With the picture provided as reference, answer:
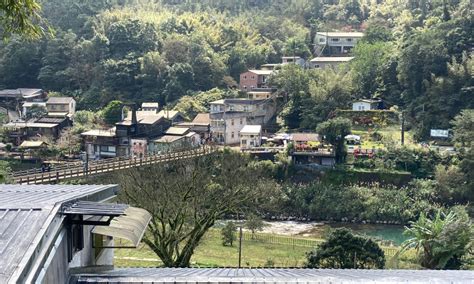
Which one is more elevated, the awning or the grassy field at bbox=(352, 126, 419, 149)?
the awning

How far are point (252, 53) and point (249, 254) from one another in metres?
35.6

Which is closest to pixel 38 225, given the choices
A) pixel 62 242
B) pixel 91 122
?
pixel 62 242

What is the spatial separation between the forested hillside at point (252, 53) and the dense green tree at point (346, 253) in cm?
2297

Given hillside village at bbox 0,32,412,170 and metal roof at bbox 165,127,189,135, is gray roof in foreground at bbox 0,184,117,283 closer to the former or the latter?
hillside village at bbox 0,32,412,170

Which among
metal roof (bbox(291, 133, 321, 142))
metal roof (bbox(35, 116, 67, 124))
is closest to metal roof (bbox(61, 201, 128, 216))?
metal roof (bbox(291, 133, 321, 142))

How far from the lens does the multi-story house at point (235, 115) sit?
40.0 meters

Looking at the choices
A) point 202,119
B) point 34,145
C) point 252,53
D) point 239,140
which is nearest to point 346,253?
point 239,140

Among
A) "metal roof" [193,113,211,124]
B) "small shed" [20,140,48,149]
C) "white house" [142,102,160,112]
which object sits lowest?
"small shed" [20,140,48,149]

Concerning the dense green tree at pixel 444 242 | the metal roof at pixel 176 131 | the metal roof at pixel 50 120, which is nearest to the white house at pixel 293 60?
the metal roof at pixel 176 131

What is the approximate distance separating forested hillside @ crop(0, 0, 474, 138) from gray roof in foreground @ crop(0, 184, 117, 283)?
3478 cm

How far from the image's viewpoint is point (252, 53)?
178 ft

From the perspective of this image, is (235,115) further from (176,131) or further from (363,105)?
(363,105)

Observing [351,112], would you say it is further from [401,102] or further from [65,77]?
[65,77]

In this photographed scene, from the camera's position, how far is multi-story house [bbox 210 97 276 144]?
40000 mm
